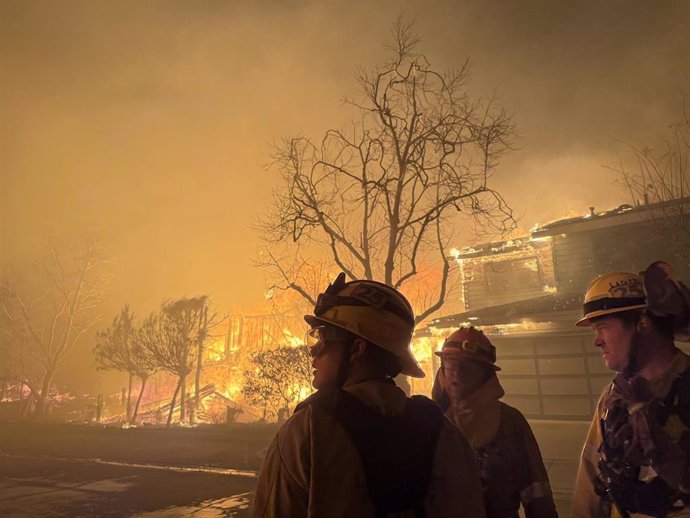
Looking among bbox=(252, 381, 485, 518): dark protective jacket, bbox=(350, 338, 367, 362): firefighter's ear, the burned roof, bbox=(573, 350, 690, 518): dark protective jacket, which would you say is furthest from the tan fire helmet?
the burned roof

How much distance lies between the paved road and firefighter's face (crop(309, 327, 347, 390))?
6800 mm

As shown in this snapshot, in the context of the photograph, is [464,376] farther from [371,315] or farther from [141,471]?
[141,471]

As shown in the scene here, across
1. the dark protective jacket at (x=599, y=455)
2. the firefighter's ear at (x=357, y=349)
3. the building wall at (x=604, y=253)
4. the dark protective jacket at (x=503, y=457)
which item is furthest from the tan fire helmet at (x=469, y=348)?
the building wall at (x=604, y=253)

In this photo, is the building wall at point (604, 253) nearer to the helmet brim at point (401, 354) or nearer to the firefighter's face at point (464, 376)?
the firefighter's face at point (464, 376)

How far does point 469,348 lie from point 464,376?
8.1 inches

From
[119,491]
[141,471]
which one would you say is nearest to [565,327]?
[119,491]

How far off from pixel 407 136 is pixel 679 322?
11.7 metres

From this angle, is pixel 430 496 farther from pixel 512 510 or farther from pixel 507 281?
pixel 507 281

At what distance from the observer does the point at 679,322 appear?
7.29 ft

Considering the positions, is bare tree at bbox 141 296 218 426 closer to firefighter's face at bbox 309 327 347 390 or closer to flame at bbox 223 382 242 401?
flame at bbox 223 382 242 401


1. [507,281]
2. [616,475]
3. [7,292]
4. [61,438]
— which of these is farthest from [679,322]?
[7,292]

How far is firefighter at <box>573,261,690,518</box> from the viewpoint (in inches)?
79.4

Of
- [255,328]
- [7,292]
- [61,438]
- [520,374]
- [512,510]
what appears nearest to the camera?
[512,510]

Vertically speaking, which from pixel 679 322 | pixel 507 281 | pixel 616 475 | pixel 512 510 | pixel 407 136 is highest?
pixel 407 136
